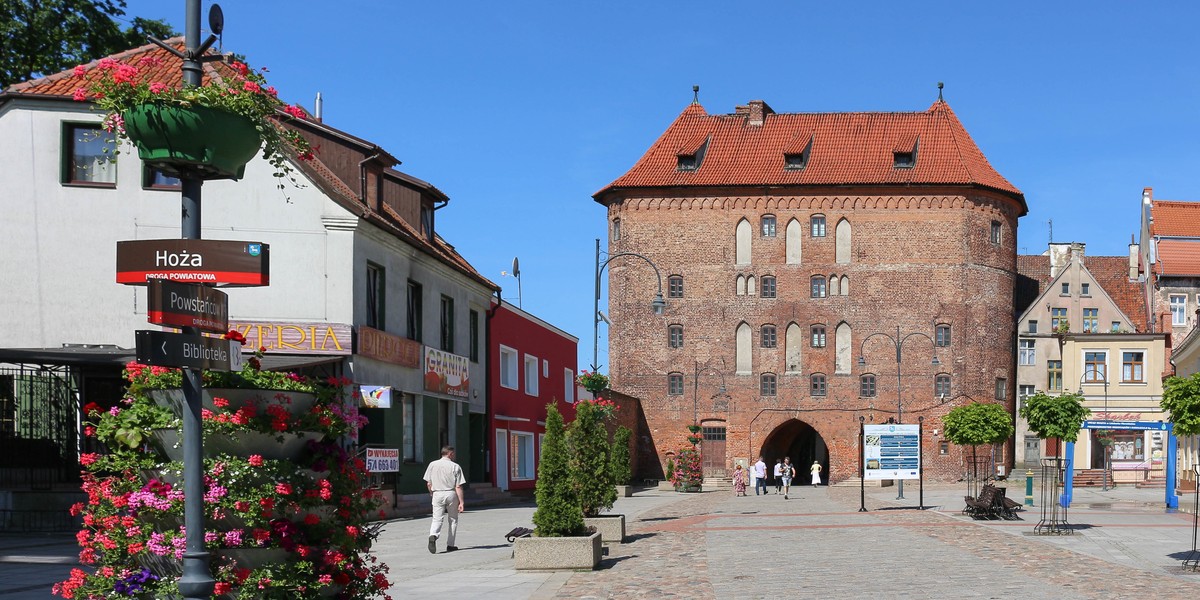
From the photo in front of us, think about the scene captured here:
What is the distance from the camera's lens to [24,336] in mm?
28391

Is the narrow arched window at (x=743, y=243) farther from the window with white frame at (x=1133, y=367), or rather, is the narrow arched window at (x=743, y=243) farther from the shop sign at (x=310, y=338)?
the shop sign at (x=310, y=338)

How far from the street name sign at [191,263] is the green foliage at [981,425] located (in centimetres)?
2962

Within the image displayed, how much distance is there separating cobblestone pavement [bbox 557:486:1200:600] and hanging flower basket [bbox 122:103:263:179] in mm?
7290

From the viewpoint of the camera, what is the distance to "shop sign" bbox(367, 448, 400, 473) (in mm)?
29031

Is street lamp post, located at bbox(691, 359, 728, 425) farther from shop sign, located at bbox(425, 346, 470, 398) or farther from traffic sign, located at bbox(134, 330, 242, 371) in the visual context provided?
traffic sign, located at bbox(134, 330, 242, 371)

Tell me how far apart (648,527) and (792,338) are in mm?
41591

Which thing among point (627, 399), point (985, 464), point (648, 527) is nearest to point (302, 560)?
point (648, 527)

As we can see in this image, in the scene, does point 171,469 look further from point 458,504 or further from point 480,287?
point 480,287

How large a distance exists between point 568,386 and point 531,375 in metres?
6.32

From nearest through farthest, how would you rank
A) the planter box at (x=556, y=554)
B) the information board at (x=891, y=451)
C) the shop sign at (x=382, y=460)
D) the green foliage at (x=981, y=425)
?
the planter box at (x=556, y=554)
the shop sign at (x=382, y=460)
the green foliage at (x=981, y=425)
the information board at (x=891, y=451)

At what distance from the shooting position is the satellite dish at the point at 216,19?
891cm

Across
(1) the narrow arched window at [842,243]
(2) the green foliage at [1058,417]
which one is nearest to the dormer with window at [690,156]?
(1) the narrow arched window at [842,243]

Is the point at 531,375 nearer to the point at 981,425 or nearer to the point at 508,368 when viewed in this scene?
the point at 508,368

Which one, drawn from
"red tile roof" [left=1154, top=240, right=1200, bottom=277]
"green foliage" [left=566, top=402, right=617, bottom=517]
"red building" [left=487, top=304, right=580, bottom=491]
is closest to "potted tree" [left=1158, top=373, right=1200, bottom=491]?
"green foliage" [left=566, top=402, right=617, bottom=517]
